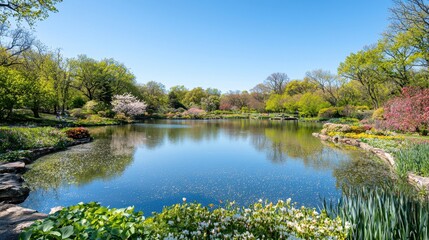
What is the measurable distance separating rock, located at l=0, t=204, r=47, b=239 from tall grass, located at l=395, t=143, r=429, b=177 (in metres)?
8.87

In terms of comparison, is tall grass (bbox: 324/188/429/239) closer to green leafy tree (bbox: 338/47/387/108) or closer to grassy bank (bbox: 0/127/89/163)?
grassy bank (bbox: 0/127/89/163)

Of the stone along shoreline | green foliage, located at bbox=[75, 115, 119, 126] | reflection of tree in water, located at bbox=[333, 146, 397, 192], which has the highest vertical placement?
green foliage, located at bbox=[75, 115, 119, 126]

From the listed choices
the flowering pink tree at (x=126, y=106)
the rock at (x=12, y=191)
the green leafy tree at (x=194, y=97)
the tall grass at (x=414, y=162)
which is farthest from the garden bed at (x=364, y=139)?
the green leafy tree at (x=194, y=97)

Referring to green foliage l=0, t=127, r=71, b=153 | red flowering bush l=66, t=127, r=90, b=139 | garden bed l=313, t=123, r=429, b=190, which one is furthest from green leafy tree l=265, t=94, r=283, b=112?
green foliage l=0, t=127, r=71, b=153

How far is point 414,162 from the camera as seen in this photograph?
7.14 meters

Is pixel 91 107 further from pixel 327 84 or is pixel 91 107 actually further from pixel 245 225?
pixel 327 84

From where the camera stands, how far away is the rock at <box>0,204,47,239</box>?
3010 mm

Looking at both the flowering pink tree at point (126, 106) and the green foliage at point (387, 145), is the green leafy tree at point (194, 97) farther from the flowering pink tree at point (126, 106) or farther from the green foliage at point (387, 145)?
the green foliage at point (387, 145)

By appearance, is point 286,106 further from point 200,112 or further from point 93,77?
point 93,77

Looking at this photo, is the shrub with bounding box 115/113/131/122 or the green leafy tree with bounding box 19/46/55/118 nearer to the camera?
the green leafy tree with bounding box 19/46/55/118

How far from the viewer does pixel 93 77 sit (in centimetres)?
3288

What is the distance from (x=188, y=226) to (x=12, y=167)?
7422 mm

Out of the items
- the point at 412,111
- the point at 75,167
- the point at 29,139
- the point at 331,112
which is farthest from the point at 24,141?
the point at 331,112

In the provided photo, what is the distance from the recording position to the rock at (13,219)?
3.01 m
